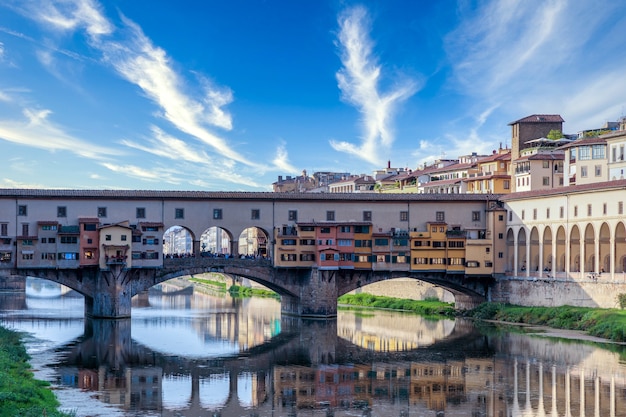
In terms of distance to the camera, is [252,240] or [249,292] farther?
[252,240]

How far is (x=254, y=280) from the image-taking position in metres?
61.0

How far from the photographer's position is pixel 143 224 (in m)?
58.6

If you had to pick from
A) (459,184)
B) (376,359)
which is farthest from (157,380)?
(459,184)

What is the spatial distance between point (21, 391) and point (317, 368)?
1443 cm

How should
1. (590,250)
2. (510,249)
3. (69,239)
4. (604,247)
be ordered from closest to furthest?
(604,247) → (69,239) → (590,250) → (510,249)

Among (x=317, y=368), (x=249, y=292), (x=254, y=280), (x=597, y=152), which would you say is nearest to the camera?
(x=317, y=368)

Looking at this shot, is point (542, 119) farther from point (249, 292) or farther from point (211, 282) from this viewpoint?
point (211, 282)

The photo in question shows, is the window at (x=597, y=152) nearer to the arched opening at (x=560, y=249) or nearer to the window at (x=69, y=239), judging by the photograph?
the arched opening at (x=560, y=249)

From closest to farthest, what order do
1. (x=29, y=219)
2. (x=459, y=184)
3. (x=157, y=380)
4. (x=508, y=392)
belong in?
(x=508, y=392) < (x=157, y=380) < (x=29, y=219) < (x=459, y=184)

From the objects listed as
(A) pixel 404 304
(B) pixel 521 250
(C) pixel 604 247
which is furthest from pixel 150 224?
(C) pixel 604 247

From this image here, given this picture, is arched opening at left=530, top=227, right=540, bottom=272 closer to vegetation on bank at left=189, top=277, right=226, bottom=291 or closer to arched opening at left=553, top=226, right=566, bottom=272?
arched opening at left=553, top=226, right=566, bottom=272

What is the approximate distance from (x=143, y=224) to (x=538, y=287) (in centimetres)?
2585

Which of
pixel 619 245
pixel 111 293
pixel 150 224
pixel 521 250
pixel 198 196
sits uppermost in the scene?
Answer: pixel 198 196

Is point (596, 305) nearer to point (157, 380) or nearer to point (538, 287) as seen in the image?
point (538, 287)
